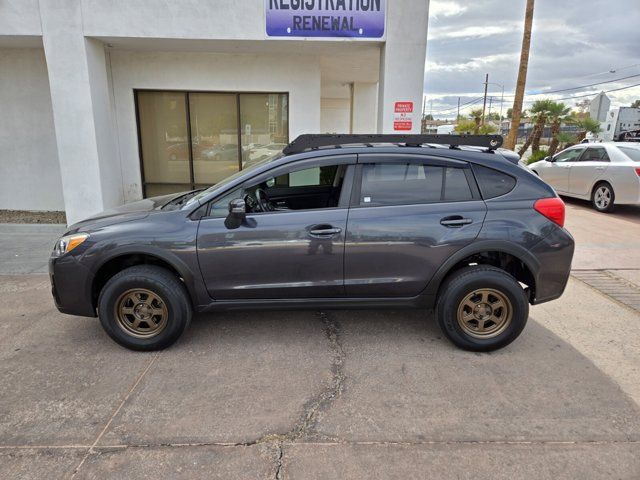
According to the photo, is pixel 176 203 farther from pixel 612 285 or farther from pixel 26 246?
pixel 612 285

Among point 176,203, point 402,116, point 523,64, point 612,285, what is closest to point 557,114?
point 523,64

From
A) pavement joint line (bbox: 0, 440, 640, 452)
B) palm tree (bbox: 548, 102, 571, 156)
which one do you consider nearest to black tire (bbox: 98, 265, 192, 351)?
pavement joint line (bbox: 0, 440, 640, 452)

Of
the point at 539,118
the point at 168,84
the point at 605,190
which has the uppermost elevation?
the point at 168,84

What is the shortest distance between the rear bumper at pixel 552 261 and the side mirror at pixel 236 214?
2.38 meters

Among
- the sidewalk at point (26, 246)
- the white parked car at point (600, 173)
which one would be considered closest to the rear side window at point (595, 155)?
the white parked car at point (600, 173)

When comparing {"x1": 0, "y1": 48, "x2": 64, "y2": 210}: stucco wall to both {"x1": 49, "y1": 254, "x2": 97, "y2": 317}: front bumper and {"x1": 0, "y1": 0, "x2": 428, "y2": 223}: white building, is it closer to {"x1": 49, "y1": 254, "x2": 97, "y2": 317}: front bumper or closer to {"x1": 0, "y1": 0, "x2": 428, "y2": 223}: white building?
{"x1": 0, "y1": 0, "x2": 428, "y2": 223}: white building

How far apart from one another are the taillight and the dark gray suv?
1 cm

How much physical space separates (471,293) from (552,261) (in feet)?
2.38

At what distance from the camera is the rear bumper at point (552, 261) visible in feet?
12.1

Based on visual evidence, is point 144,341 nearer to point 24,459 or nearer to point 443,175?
point 24,459

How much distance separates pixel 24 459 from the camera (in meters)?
2.57

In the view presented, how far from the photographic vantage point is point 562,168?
11.3m

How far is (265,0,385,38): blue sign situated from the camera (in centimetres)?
718

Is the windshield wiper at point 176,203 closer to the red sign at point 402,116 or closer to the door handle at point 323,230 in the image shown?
the door handle at point 323,230
